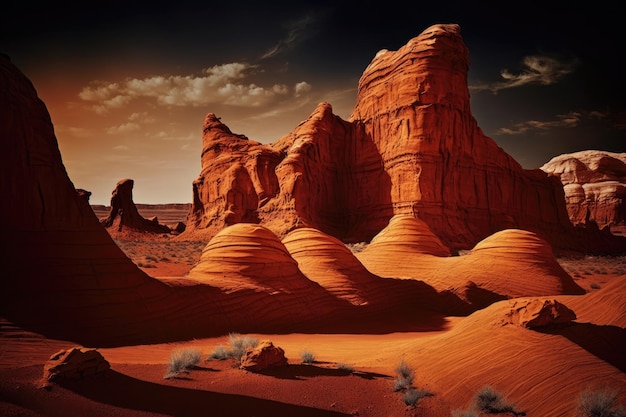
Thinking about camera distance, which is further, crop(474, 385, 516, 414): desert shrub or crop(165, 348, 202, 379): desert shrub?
crop(165, 348, 202, 379): desert shrub

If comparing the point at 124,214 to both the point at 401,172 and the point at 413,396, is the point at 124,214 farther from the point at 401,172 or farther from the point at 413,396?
the point at 413,396

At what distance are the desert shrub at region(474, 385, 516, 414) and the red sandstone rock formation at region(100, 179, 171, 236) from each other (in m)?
41.9

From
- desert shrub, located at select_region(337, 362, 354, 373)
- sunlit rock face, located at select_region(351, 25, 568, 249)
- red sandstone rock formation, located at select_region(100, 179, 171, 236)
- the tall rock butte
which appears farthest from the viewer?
red sandstone rock formation, located at select_region(100, 179, 171, 236)

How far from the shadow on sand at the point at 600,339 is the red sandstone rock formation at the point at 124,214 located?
42.0 metres

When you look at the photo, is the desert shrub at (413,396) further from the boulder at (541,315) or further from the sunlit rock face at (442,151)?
the sunlit rock face at (442,151)

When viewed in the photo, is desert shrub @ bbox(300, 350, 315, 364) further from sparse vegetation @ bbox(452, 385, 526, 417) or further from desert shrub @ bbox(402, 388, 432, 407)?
sparse vegetation @ bbox(452, 385, 526, 417)

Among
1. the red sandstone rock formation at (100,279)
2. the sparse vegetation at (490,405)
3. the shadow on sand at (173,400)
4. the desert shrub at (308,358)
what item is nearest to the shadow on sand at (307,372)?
the desert shrub at (308,358)

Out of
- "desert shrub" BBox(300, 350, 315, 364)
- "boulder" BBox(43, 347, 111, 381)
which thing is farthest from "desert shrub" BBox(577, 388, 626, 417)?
"boulder" BBox(43, 347, 111, 381)

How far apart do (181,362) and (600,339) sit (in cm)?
570

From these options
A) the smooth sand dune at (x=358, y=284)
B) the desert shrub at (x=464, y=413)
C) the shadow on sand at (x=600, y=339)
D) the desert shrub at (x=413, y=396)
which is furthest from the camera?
the smooth sand dune at (x=358, y=284)

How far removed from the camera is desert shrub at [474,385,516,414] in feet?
13.3

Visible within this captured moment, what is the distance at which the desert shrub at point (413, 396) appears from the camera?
13.6 ft

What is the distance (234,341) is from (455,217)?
26579 mm

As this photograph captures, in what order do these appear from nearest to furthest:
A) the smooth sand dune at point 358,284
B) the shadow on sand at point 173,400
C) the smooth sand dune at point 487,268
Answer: the shadow on sand at point 173,400, the smooth sand dune at point 358,284, the smooth sand dune at point 487,268
